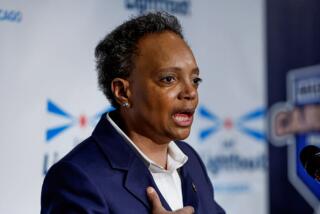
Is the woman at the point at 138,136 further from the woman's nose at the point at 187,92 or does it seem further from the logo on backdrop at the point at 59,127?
the logo on backdrop at the point at 59,127

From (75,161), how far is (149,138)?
245 millimetres

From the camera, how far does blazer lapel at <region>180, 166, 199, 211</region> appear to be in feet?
4.81

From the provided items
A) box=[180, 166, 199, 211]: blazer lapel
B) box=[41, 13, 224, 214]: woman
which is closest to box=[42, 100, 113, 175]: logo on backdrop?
box=[41, 13, 224, 214]: woman

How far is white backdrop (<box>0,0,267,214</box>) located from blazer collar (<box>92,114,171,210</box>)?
0.93m

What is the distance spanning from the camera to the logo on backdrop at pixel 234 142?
295 cm

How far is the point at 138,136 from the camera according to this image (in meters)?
1.48

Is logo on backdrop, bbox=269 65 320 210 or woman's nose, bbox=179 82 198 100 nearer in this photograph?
woman's nose, bbox=179 82 198 100

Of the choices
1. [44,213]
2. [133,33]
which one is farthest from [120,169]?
[133,33]

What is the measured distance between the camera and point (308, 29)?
10.3 ft

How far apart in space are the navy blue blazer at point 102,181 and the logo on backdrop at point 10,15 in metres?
1.01

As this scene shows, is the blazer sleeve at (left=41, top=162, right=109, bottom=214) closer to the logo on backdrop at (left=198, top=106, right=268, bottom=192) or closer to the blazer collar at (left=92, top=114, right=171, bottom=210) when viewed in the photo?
the blazer collar at (left=92, top=114, right=171, bottom=210)

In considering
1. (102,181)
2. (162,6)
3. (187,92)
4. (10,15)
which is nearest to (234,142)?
(162,6)

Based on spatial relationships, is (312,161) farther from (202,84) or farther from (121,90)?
(202,84)

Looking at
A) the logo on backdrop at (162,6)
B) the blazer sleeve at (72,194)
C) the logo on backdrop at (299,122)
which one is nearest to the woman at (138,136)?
the blazer sleeve at (72,194)
